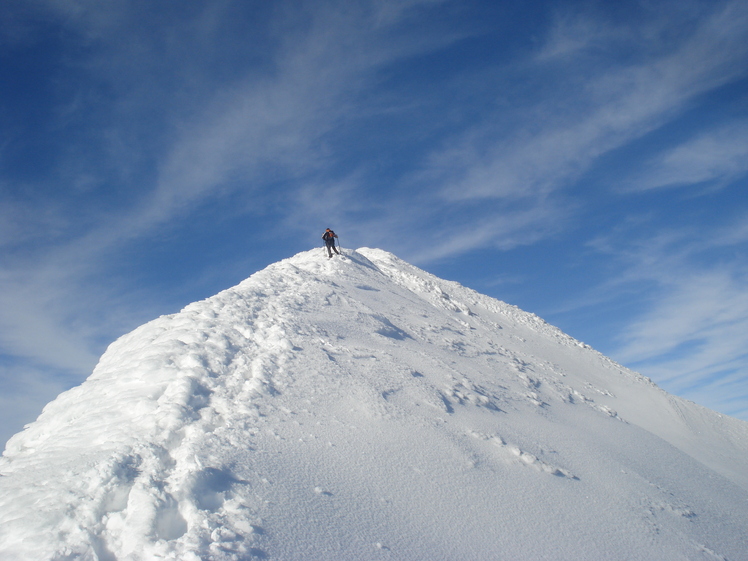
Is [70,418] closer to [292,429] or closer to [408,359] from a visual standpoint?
[292,429]

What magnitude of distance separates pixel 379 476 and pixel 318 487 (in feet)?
4.18

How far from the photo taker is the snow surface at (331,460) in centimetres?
594

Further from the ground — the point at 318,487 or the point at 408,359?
the point at 408,359

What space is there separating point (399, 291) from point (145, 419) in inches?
671

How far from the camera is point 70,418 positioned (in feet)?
29.0

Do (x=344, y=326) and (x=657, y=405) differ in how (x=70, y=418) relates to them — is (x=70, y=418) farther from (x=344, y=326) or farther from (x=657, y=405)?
(x=657, y=405)

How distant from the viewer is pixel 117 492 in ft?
20.2

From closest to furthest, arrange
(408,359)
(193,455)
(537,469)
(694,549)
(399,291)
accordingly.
A: 1. (193,455)
2. (694,549)
3. (537,469)
4. (408,359)
5. (399,291)

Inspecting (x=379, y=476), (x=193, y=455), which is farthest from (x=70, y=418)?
(x=379, y=476)

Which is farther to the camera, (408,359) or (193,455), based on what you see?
(408,359)

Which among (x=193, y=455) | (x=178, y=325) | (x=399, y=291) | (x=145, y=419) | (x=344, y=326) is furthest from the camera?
(x=399, y=291)

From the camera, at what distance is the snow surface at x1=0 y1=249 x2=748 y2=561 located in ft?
19.5

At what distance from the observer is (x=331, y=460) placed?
8094 millimetres

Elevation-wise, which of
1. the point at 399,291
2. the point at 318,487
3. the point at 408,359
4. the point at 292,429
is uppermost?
the point at 399,291
